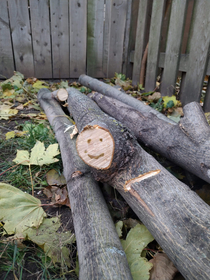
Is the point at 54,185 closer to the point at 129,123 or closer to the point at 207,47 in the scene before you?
the point at 129,123

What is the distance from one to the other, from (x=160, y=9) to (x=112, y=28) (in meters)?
1.58

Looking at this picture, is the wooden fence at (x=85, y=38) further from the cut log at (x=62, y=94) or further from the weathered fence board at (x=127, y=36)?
the cut log at (x=62, y=94)

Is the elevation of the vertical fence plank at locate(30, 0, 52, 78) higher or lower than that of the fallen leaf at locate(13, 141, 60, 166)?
higher

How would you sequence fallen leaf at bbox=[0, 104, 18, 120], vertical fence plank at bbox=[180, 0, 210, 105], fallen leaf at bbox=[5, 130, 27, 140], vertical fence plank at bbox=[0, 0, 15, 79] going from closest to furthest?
fallen leaf at bbox=[5, 130, 27, 140] → vertical fence plank at bbox=[180, 0, 210, 105] → fallen leaf at bbox=[0, 104, 18, 120] → vertical fence plank at bbox=[0, 0, 15, 79]

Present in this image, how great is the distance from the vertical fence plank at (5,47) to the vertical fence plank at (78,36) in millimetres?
1241

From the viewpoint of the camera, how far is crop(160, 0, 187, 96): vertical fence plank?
9.36ft

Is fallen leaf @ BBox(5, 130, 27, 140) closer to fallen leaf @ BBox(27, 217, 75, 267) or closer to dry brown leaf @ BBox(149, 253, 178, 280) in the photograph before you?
fallen leaf @ BBox(27, 217, 75, 267)

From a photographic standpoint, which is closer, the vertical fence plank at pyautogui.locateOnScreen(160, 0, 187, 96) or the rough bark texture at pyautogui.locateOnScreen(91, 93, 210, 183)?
the rough bark texture at pyautogui.locateOnScreen(91, 93, 210, 183)

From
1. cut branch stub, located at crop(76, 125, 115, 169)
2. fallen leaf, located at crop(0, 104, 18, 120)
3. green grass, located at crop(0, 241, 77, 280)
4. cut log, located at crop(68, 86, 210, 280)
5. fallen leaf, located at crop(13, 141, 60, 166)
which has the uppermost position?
cut branch stub, located at crop(76, 125, 115, 169)

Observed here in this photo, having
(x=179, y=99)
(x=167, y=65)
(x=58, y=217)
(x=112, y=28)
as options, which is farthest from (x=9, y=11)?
(x=58, y=217)

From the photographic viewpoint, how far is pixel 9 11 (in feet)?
13.3

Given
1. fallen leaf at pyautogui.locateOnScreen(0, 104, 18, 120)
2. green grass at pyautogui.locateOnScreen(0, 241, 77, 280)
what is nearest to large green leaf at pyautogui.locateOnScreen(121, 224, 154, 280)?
green grass at pyautogui.locateOnScreen(0, 241, 77, 280)

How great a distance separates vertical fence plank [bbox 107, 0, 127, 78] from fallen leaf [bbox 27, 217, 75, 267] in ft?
14.0

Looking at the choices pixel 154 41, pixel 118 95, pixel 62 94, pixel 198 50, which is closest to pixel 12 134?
pixel 62 94
